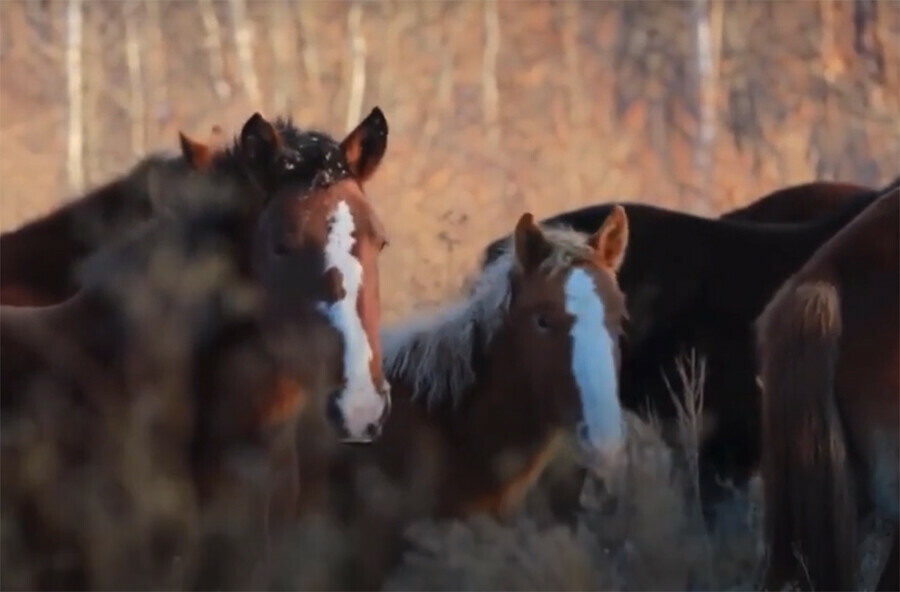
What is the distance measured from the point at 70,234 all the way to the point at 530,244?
1346 mm

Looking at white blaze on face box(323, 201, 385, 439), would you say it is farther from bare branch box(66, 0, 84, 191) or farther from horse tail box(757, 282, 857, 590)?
bare branch box(66, 0, 84, 191)

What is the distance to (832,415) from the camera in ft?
12.3

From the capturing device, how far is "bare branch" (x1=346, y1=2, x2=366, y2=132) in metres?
5.47

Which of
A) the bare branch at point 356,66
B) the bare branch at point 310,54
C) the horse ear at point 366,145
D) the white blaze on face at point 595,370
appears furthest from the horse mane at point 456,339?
the bare branch at point 310,54

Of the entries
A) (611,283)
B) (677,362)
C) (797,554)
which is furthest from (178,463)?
(677,362)

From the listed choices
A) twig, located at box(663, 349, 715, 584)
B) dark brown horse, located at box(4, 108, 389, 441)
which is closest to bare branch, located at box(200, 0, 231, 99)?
dark brown horse, located at box(4, 108, 389, 441)

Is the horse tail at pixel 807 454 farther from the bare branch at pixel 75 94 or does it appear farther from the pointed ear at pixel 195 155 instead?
the bare branch at pixel 75 94

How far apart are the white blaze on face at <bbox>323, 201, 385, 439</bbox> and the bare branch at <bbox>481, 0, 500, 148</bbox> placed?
1892 mm

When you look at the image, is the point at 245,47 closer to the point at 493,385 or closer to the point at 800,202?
the point at 493,385

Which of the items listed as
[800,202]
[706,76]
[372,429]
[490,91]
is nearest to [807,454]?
[372,429]

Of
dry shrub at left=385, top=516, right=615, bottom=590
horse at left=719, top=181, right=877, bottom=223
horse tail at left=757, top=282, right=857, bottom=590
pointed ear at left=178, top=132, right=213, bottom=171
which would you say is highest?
pointed ear at left=178, top=132, right=213, bottom=171

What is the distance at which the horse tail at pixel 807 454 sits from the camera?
370 cm

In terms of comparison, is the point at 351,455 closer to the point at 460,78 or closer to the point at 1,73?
the point at 460,78

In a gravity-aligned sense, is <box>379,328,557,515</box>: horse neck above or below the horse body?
below
